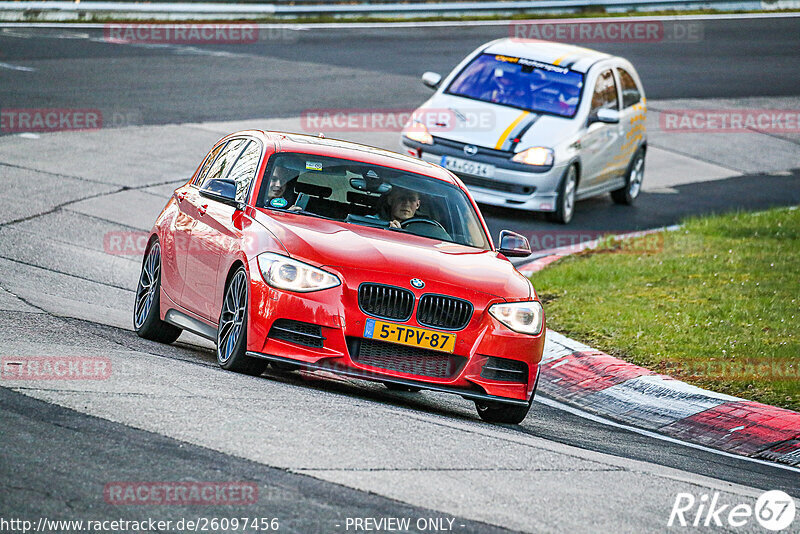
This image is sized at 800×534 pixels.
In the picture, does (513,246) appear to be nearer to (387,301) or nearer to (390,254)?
(390,254)

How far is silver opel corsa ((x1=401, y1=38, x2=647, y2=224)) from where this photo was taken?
16.4 metres

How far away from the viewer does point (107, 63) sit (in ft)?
79.0

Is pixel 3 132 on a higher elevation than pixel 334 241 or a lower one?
lower

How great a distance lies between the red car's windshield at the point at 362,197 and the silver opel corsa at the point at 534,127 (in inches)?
271

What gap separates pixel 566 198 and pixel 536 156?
825 millimetres

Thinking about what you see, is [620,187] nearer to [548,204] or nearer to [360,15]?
[548,204]

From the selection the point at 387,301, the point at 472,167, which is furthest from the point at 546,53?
the point at 387,301

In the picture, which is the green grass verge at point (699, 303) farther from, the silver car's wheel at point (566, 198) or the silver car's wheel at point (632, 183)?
the silver car's wheel at point (632, 183)

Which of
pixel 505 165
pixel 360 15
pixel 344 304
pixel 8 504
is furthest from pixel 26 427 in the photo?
pixel 360 15

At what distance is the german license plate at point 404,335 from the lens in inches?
313

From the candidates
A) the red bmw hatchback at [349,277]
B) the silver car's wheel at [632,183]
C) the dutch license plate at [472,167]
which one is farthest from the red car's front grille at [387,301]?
the silver car's wheel at [632,183]

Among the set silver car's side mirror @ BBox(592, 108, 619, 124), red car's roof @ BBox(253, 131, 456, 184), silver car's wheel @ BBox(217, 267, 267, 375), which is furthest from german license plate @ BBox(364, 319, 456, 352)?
silver car's side mirror @ BBox(592, 108, 619, 124)

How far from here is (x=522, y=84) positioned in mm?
17500

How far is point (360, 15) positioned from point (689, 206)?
638 inches
